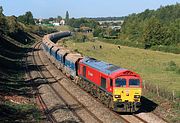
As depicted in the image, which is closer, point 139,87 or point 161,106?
point 139,87

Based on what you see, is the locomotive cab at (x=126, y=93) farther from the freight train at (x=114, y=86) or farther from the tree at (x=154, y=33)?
the tree at (x=154, y=33)

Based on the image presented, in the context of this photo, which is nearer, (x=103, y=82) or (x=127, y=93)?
(x=127, y=93)

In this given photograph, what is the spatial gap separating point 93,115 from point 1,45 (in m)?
61.3

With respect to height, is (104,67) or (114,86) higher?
(104,67)

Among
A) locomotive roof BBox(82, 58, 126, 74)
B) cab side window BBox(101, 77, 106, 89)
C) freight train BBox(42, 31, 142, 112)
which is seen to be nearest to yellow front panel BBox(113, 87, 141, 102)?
freight train BBox(42, 31, 142, 112)

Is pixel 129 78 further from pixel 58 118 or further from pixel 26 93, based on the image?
pixel 26 93

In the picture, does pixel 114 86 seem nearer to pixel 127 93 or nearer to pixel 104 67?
pixel 127 93

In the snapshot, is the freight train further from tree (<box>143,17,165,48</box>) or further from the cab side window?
tree (<box>143,17,165,48</box>)

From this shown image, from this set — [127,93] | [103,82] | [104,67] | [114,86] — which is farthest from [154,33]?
[114,86]

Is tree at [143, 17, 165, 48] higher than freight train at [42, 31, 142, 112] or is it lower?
lower

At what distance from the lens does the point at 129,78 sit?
1161 inches

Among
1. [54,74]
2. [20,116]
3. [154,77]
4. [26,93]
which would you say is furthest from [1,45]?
[20,116]

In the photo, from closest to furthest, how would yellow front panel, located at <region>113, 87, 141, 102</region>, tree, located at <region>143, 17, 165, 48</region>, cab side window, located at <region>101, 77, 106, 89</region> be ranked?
yellow front panel, located at <region>113, 87, 141, 102</region>
cab side window, located at <region>101, 77, 106, 89</region>
tree, located at <region>143, 17, 165, 48</region>

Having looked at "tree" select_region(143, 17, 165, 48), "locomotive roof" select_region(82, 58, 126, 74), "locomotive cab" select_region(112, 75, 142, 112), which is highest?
"locomotive roof" select_region(82, 58, 126, 74)
